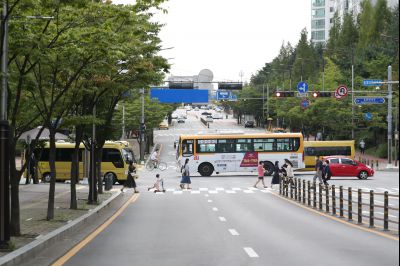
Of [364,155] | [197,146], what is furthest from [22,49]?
[364,155]

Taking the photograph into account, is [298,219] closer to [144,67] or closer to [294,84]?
[144,67]

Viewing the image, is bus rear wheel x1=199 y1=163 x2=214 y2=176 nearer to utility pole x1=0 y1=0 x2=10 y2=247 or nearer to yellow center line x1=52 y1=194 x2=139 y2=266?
yellow center line x1=52 y1=194 x2=139 y2=266

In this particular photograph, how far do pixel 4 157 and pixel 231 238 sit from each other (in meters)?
5.82

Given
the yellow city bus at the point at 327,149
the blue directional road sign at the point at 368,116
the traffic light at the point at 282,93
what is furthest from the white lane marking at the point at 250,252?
the blue directional road sign at the point at 368,116

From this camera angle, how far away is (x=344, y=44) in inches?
4473

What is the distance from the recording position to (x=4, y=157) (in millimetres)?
13227

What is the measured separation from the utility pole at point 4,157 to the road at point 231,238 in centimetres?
145

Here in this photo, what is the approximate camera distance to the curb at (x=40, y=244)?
1158cm

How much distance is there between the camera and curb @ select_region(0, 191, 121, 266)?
1158cm

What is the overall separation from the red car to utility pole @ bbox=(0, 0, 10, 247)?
36.6m

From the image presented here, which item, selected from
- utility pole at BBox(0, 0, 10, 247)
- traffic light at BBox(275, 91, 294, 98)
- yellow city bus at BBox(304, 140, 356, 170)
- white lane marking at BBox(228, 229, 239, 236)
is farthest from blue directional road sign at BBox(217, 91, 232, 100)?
utility pole at BBox(0, 0, 10, 247)

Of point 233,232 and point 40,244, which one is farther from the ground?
point 40,244

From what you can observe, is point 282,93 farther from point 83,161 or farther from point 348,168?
point 83,161

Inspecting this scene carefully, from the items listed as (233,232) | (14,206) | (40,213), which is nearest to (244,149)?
(40,213)
